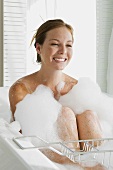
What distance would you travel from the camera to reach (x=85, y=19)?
10.8ft

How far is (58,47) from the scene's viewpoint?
2.08 meters

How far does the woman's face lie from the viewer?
6.78 feet

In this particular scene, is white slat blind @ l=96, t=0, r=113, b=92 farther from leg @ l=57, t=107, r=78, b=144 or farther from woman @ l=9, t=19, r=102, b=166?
leg @ l=57, t=107, r=78, b=144

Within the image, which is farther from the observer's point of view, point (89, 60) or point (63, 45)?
point (89, 60)

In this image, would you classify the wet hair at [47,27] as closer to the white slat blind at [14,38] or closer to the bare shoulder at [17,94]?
the bare shoulder at [17,94]

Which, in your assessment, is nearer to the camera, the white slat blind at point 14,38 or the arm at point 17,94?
the arm at point 17,94

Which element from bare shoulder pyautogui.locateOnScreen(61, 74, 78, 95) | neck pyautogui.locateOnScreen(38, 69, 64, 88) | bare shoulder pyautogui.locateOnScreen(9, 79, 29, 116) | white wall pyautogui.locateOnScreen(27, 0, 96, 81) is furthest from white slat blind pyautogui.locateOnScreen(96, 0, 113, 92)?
bare shoulder pyautogui.locateOnScreen(9, 79, 29, 116)

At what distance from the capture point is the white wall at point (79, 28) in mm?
3152

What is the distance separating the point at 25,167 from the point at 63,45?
3.79ft

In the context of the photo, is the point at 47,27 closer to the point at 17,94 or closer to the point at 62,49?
the point at 62,49

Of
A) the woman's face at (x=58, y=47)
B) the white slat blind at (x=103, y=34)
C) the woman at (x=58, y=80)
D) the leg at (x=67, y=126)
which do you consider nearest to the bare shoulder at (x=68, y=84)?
the woman at (x=58, y=80)

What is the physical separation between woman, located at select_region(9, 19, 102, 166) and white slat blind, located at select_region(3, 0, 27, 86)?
2.73 ft

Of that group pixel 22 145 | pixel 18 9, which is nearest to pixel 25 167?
pixel 22 145

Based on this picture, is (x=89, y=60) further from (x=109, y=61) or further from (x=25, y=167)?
(x=25, y=167)
